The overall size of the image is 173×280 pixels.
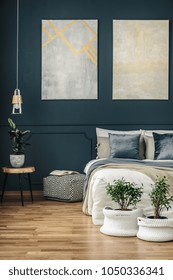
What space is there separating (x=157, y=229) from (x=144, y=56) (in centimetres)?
376

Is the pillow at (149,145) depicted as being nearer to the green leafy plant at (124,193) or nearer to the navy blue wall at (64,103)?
the navy blue wall at (64,103)

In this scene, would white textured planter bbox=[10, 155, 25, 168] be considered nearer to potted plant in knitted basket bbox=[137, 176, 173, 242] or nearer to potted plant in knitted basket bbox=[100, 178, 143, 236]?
potted plant in knitted basket bbox=[100, 178, 143, 236]

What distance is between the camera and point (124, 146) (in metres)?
7.26

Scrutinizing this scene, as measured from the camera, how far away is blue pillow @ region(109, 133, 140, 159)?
23.7 ft

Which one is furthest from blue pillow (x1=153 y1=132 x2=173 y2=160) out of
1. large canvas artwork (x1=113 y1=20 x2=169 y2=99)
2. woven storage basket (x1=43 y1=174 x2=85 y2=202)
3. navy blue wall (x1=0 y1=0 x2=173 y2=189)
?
woven storage basket (x1=43 y1=174 x2=85 y2=202)

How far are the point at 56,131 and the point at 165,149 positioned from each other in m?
1.72

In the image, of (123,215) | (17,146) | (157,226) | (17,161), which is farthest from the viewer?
(17,146)

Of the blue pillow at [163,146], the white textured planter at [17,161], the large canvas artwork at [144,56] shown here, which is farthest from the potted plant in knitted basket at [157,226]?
the large canvas artwork at [144,56]

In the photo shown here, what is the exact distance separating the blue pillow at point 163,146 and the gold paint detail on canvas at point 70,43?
1554 mm

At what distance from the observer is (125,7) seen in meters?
7.90

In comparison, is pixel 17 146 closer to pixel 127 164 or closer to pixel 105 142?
pixel 105 142

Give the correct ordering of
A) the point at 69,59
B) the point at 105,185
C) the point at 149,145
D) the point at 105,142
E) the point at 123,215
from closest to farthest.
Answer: the point at 123,215, the point at 105,185, the point at 149,145, the point at 105,142, the point at 69,59

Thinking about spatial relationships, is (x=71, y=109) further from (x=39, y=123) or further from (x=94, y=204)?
(x=94, y=204)

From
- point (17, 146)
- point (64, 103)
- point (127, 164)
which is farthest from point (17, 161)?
point (127, 164)
